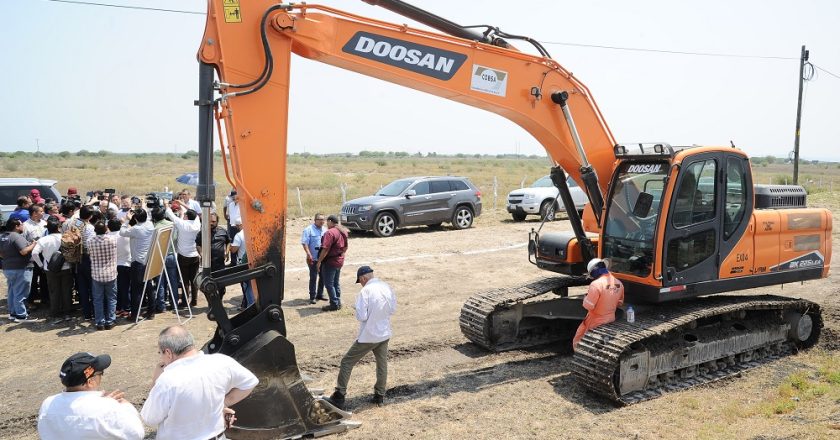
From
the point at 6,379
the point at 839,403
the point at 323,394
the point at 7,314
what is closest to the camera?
the point at 839,403

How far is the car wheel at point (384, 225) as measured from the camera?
62.7ft

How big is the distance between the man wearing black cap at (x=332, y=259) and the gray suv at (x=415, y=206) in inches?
298

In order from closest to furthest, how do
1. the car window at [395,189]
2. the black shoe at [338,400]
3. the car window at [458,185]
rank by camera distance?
the black shoe at [338,400]
the car window at [395,189]
the car window at [458,185]

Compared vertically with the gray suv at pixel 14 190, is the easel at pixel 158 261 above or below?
below

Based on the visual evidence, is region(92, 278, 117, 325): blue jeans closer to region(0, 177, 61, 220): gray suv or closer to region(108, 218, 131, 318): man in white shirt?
region(108, 218, 131, 318): man in white shirt

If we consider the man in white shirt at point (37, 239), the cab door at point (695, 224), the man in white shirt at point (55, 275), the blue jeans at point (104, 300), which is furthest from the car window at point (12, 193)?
the cab door at point (695, 224)

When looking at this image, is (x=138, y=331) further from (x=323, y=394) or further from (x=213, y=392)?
(x=213, y=392)

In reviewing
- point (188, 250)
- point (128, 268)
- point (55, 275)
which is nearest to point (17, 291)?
point (55, 275)

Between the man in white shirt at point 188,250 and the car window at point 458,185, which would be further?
the car window at point 458,185

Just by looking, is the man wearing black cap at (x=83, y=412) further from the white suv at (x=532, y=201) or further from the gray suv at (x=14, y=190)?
the white suv at (x=532, y=201)

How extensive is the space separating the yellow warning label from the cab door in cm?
512

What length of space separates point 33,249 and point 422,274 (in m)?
7.45

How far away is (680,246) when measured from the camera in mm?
7695

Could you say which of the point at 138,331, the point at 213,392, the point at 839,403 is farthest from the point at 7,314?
the point at 839,403
